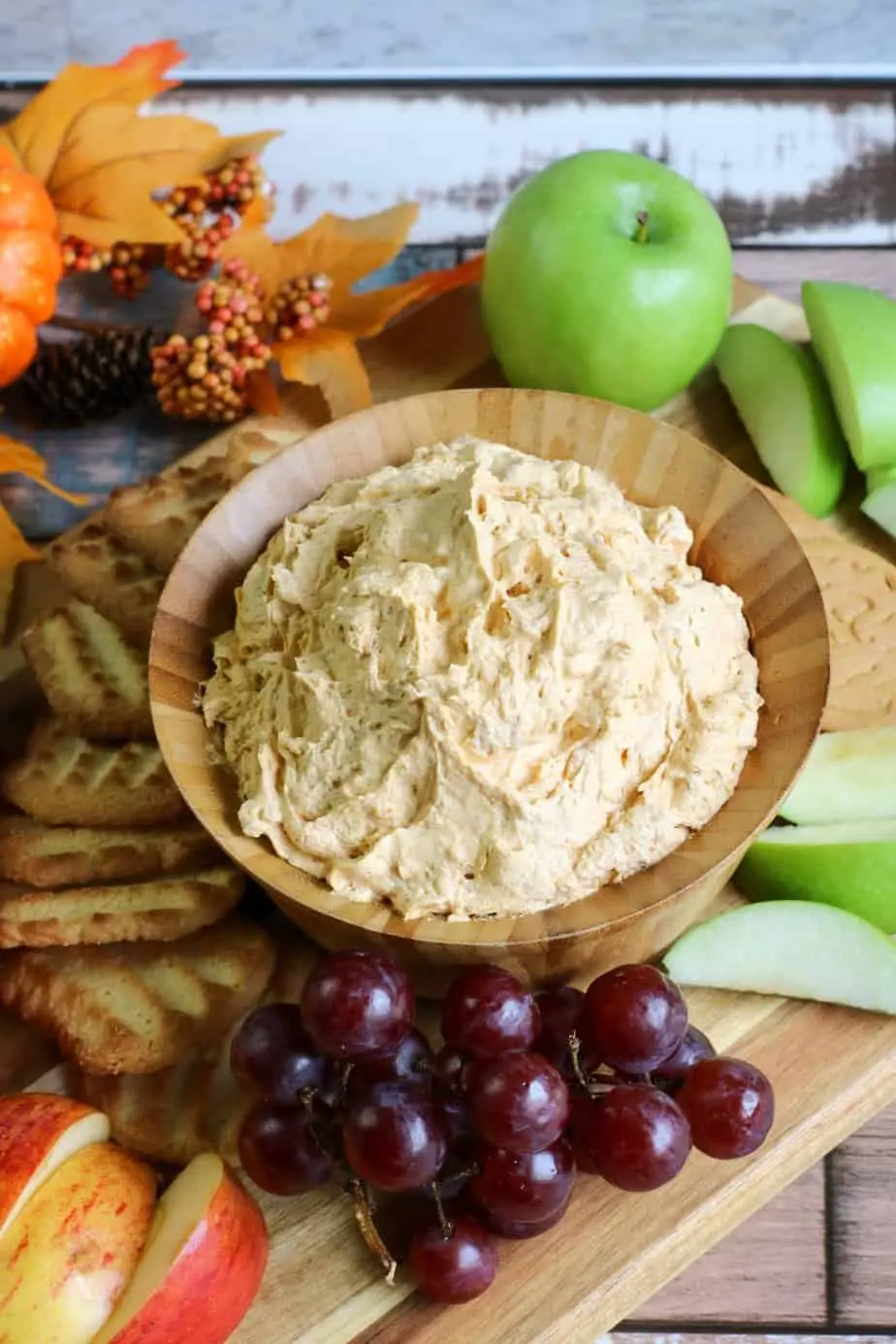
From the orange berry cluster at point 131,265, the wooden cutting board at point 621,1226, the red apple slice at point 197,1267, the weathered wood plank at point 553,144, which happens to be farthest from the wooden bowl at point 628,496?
the weathered wood plank at point 553,144

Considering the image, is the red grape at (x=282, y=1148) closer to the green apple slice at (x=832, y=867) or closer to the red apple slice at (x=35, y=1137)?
the red apple slice at (x=35, y=1137)

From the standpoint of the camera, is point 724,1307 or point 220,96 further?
point 220,96

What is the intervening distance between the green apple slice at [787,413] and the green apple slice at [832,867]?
59 centimetres

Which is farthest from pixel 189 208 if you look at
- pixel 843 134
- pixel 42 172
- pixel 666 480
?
pixel 843 134

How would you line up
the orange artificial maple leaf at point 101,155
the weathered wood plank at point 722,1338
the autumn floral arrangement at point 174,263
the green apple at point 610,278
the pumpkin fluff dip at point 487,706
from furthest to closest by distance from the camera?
the orange artificial maple leaf at point 101,155, the autumn floral arrangement at point 174,263, the green apple at point 610,278, the weathered wood plank at point 722,1338, the pumpkin fluff dip at point 487,706

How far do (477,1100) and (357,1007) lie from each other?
6.8 inches

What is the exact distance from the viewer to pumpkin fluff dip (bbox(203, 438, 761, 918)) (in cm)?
176

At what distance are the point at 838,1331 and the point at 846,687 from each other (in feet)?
3.07

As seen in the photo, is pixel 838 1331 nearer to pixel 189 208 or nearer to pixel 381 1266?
pixel 381 1266

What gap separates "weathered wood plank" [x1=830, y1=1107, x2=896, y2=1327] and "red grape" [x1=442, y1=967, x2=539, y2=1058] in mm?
737

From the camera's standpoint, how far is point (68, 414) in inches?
Result: 104

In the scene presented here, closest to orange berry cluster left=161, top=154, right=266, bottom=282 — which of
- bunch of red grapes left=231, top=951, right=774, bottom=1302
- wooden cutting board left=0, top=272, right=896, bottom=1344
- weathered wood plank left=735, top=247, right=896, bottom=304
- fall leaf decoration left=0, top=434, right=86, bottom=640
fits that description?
fall leaf decoration left=0, top=434, right=86, bottom=640

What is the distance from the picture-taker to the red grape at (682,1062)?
1834 mm

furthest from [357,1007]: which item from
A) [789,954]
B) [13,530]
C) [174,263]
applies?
[174,263]
